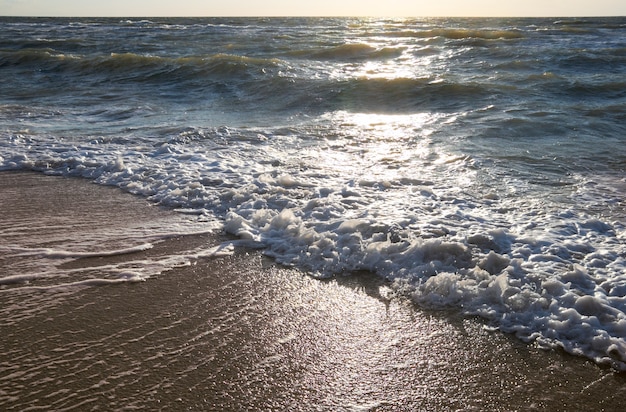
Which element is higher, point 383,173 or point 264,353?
point 383,173

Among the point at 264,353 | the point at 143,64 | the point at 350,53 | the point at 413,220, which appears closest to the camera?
the point at 264,353

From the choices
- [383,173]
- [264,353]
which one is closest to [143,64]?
[383,173]

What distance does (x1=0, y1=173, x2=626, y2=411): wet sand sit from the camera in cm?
254

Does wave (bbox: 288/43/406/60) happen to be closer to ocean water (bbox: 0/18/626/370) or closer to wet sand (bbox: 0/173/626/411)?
Answer: ocean water (bbox: 0/18/626/370)

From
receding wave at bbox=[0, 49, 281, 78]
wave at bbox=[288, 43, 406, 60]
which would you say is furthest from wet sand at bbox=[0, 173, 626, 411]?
wave at bbox=[288, 43, 406, 60]

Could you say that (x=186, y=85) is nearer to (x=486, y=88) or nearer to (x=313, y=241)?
(x=486, y=88)

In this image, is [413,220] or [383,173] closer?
[413,220]

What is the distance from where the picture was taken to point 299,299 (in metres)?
3.46

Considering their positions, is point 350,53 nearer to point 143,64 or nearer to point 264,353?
point 143,64

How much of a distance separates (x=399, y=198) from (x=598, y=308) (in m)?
2.19

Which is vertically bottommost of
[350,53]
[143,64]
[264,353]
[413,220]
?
[264,353]

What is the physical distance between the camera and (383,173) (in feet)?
19.7

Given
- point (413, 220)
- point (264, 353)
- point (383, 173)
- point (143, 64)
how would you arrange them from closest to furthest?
point (264, 353) → point (413, 220) → point (383, 173) → point (143, 64)

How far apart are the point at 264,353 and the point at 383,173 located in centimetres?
346
